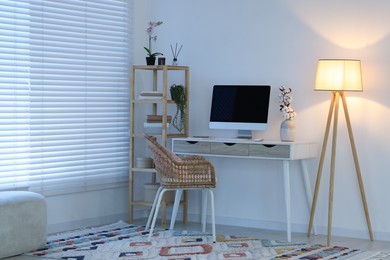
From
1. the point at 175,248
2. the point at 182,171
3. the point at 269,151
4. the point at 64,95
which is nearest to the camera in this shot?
the point at 175,248

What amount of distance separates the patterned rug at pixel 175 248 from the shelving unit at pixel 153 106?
0.61 m

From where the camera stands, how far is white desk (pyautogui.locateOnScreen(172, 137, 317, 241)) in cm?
574

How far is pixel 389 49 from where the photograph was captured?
577 centimetres

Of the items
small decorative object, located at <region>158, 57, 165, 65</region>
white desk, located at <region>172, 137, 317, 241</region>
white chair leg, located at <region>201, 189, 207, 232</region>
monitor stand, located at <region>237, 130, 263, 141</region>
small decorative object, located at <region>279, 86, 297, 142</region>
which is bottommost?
white chair leg, located at <region>201, 189, 207, 232</region>

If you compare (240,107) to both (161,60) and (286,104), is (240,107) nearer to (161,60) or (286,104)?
(286,104)

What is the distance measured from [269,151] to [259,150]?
86mm

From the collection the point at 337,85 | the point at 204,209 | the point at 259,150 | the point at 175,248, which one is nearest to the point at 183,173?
the point at 175,248

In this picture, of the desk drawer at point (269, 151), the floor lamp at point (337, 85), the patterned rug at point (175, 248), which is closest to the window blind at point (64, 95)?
the patterned rug at point (175, 248)

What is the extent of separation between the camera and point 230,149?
19.6 ft

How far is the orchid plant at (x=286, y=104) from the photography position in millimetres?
5980

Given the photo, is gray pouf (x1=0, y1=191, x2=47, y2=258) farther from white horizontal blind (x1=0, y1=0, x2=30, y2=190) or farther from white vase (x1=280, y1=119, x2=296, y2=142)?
white vase (x1=280, y1=119, x2=296, y2=142)

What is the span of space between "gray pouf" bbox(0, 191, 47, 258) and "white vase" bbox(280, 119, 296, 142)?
6.42 feet

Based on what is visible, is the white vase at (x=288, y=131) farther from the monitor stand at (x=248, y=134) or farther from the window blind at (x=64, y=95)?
the window blind at (x=64, y=95)

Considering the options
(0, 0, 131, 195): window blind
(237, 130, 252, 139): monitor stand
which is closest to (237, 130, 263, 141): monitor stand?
(237, 130, 252, 139): monitor stand
